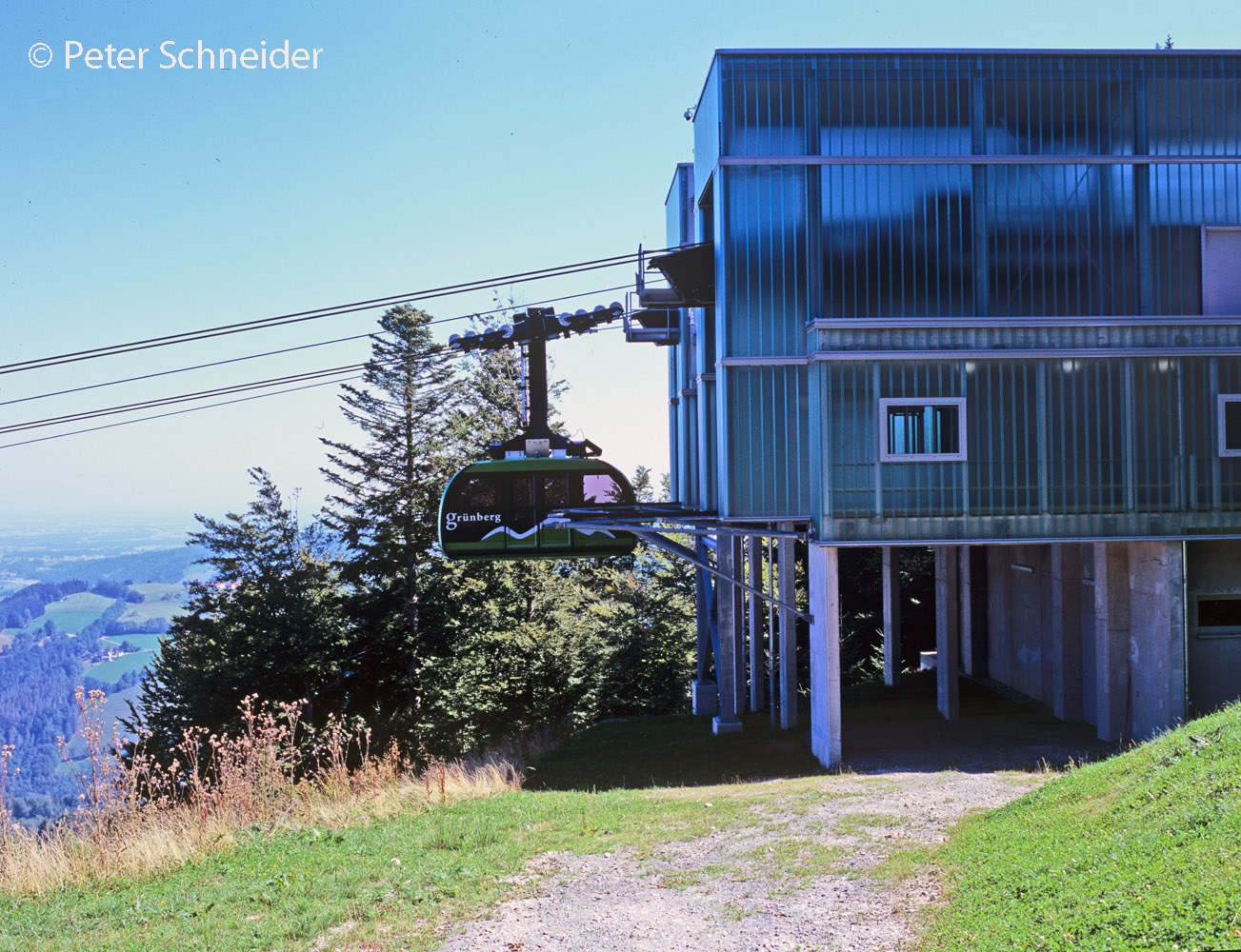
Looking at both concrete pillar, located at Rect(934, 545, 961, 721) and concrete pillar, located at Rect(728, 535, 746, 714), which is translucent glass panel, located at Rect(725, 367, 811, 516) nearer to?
concrete pillar, located at Rect(934, 545, 961, 721)

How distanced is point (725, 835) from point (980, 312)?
1018 cm

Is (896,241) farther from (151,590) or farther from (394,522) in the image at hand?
(151,590)

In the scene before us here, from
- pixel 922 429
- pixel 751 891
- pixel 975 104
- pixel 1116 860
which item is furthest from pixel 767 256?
pixel 1116 860

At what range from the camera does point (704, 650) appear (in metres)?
22.1

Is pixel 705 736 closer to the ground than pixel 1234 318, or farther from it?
closer to the ground

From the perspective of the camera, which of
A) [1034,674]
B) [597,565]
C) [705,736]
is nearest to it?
[705,736]

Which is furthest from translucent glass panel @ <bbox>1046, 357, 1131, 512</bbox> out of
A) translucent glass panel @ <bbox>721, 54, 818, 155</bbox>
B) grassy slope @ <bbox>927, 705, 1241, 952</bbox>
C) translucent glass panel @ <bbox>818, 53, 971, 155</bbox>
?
translucent glass panel @ <bbox>721, 54, 818, 155</bbox>

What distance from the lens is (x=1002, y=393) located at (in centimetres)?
1370

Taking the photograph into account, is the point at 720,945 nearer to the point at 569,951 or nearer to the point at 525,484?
the point at 569,951

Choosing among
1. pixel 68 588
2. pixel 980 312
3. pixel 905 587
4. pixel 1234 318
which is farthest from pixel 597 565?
pixel 68 588

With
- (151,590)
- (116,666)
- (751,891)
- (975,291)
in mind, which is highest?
(975,291)

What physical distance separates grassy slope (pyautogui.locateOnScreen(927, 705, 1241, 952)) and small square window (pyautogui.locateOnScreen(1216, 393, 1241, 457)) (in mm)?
6391

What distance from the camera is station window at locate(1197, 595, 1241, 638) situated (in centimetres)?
1373

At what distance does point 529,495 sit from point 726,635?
5462 mm
